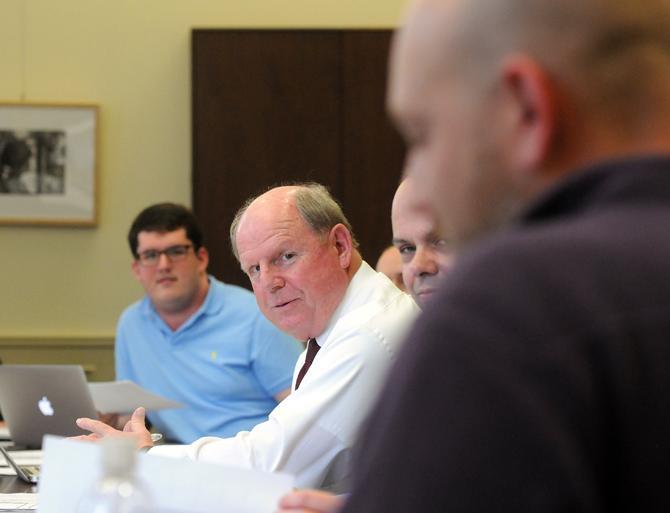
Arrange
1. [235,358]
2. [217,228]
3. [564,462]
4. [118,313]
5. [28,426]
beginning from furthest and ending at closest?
[118,313]
[217,228]
[235,358]
[28,426]
[564,462]

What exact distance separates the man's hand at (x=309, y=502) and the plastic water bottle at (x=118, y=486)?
0.17 m

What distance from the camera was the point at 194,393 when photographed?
15.0 feet

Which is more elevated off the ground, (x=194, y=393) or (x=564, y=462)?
(x=564, y=462)

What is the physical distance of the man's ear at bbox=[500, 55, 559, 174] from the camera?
2.66 ft

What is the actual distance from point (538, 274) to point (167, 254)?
429 centimetres

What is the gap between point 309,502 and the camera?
1.20m

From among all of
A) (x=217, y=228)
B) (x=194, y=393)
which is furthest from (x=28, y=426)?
(x=217, y=228)

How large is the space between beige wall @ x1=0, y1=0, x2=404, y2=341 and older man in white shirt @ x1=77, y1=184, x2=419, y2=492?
3.58 m

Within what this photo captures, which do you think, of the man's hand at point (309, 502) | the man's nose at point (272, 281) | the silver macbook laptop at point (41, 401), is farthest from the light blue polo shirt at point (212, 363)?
the man's hand at point (309, 502)

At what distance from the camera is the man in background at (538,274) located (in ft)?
2.38

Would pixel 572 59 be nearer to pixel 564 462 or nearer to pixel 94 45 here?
pixel 564 462

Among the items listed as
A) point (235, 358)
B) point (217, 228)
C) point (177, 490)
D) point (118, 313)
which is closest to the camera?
point (177, 490)

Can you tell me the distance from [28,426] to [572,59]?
337 centimetres

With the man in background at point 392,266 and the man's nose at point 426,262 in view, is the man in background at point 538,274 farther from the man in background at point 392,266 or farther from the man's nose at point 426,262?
the man in background at point 392,266
